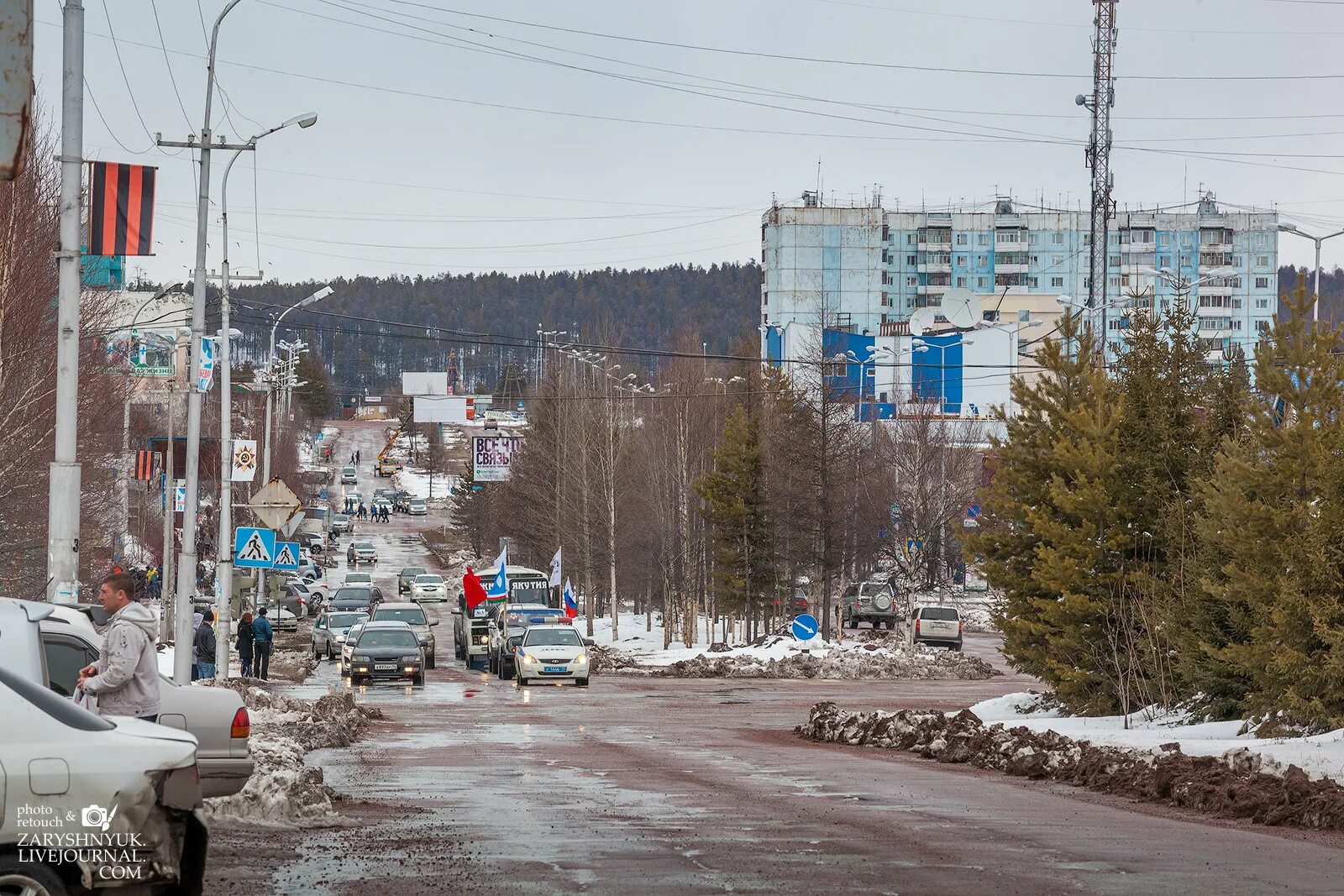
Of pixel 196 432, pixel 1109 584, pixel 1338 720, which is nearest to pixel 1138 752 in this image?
pixel 1338 720

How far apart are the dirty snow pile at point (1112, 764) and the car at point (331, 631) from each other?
1179 inches

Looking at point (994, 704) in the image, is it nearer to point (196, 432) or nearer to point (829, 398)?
point (196, 432)

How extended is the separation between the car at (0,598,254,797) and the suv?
198 ft

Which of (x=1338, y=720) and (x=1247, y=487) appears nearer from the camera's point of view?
(x=1338, y=720)

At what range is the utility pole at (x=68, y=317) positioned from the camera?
56.8ft

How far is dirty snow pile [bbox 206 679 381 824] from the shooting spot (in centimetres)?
1277

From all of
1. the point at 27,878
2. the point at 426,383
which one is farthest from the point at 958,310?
the point at 27,878

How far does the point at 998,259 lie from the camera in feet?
534

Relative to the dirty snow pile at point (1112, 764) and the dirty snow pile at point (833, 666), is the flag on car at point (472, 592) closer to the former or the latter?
the dirty snow pile at point (833, 666)

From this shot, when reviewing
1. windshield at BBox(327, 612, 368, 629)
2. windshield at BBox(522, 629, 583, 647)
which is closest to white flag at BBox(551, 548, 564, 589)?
windshield at BBox(327, 612, 368, 629)

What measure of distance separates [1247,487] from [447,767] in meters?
10.3

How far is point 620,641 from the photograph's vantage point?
68500 millimetres

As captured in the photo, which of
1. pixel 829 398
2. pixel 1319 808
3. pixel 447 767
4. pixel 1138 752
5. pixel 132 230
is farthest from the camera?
pixel 829 398

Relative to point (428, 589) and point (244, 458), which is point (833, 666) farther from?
point (428, 589)
